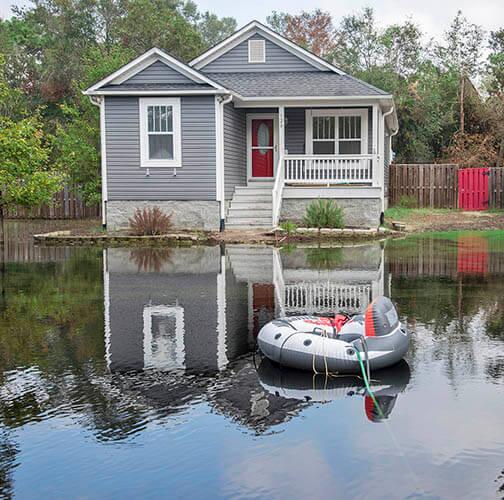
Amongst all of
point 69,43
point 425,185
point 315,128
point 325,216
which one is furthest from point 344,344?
point 69,43

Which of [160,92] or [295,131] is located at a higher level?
[160,92]

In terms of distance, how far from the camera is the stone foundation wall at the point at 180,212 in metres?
23.7

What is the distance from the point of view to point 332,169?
25.0m

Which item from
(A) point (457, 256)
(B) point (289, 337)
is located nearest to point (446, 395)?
(B) point (289, 337)

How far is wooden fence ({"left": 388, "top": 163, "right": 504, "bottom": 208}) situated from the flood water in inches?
746

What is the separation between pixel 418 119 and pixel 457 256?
22273 mm

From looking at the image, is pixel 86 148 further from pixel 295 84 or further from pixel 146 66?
pixel 295 84

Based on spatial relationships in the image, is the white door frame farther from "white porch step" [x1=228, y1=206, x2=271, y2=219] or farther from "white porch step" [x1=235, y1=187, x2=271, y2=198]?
"white porch step" [x1=228, y1=206, x2=271, y2=219]

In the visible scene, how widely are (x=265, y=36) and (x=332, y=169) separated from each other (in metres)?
5.52

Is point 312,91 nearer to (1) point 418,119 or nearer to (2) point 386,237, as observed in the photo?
(2) point 386,237

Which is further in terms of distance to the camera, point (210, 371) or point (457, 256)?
point (457, 256)

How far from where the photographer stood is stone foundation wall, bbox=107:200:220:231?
2367 cm

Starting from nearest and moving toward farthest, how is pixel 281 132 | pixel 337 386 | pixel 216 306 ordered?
pixel 337 386, pixel 216 306, pixel 281 132

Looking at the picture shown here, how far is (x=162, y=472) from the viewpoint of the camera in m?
5.79
